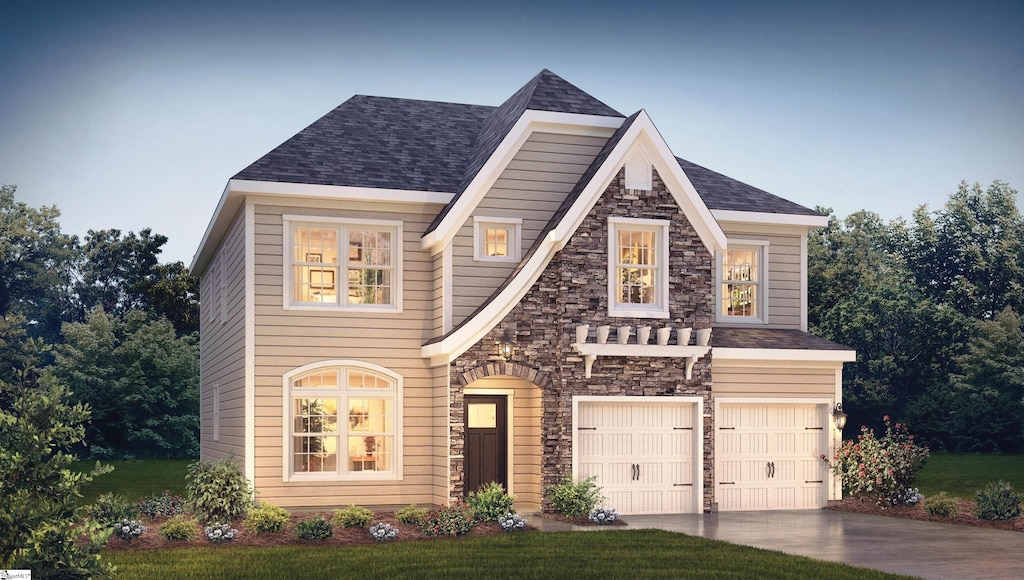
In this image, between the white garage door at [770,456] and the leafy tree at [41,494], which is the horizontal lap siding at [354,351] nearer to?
the white garage door at [770,456]

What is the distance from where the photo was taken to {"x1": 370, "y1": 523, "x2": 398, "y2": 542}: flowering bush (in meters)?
15.4

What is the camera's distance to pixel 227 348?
21.5 metres

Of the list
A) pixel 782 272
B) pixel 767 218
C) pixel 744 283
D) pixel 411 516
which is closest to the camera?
pixel 411 516

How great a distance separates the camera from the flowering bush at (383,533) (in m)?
→ 15.4

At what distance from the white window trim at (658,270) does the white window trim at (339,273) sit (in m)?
3.73

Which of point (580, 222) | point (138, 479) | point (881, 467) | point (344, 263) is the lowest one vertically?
point (138, 479)

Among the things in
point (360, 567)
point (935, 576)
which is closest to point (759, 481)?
point (935, 576)

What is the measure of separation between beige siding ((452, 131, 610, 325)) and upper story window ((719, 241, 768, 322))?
12.9 ft

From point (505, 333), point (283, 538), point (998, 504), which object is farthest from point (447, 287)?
point (998, 504)

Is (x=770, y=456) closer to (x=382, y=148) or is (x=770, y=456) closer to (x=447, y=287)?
(x=447, y=287)

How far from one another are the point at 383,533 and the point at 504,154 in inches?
283

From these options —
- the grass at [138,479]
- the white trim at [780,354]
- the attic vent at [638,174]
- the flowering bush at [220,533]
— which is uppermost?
the attic vent at [638,174]

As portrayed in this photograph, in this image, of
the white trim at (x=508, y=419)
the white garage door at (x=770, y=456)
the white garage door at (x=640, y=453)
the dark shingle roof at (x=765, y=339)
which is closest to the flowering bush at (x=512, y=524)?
the white garage door at (x=640, y=453)

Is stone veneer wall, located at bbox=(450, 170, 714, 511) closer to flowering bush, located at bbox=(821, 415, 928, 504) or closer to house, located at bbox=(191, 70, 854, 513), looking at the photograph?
house, located at bbox=(191, 70, 854, 513)
